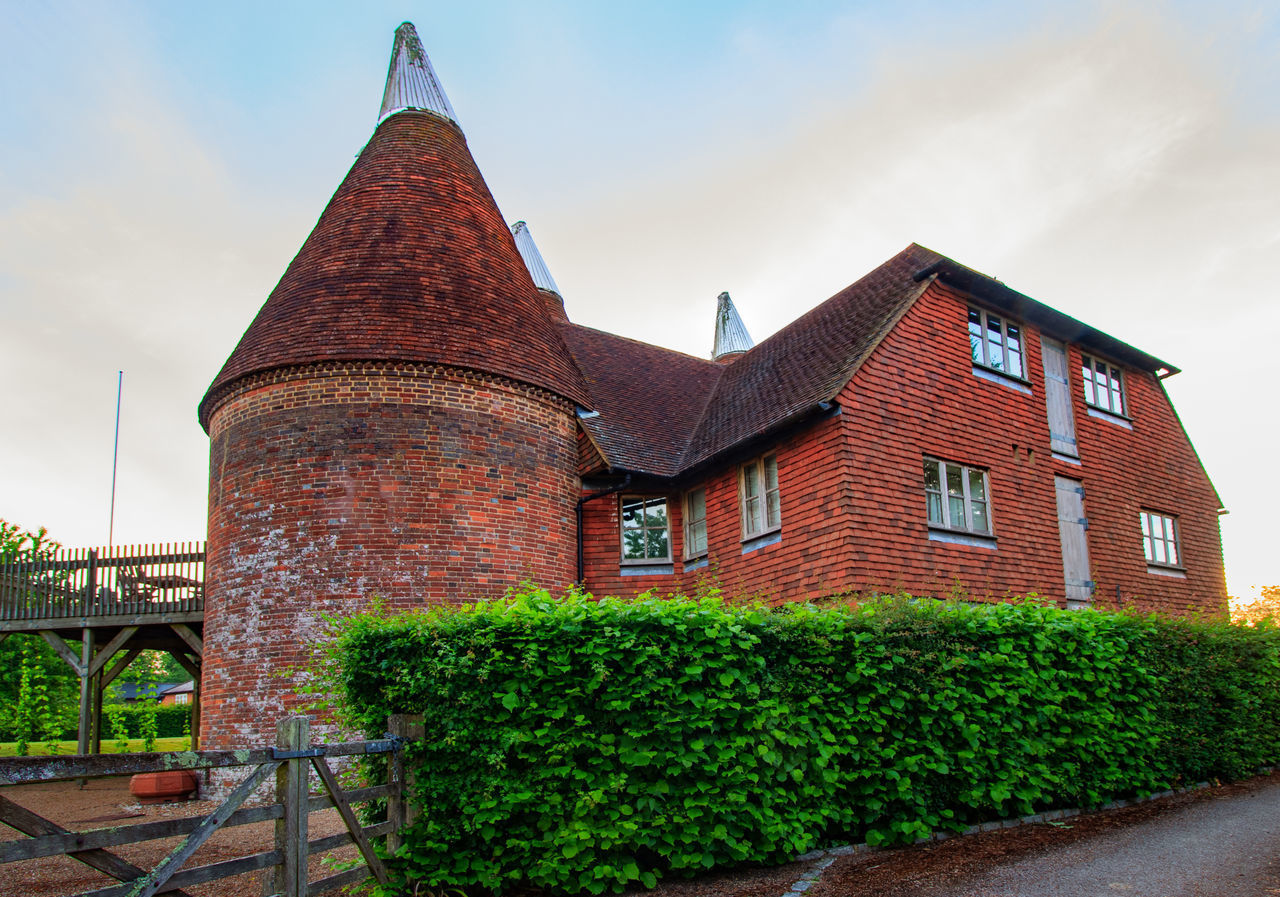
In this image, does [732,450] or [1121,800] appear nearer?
[1121,800]

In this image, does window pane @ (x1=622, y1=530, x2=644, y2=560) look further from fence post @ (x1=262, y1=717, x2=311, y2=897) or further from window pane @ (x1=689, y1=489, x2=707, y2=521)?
fence post @ (x1=262, y1=717, x2=311, y2=897)

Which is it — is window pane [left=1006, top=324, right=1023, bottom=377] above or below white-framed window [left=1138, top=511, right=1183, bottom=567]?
above

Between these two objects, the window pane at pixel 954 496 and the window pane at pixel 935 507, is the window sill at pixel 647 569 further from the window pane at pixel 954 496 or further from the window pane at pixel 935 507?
the window pane at pixel 954 496

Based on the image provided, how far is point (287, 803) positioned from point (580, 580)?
946 centimetres

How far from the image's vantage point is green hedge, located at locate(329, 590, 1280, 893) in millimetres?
6930

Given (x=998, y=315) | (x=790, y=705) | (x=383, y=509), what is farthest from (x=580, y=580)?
(x=998, y=315)

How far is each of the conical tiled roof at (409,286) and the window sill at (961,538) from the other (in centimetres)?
621

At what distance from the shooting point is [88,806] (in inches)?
555

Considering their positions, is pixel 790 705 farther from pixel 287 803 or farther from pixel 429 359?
pixel 429 359

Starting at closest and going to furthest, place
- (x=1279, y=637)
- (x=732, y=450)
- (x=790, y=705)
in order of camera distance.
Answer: (x=790, y=705)
(x=1279, y=637)
(x=732, y=450)

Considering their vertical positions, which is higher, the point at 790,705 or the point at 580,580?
the point at 580,580

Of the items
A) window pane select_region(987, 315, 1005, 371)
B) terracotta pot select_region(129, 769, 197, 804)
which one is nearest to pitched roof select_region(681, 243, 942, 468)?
window pane select_region(987, 315, 1005, 371)

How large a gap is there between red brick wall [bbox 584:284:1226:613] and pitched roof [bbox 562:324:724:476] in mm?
1025

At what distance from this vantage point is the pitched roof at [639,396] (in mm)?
16016
